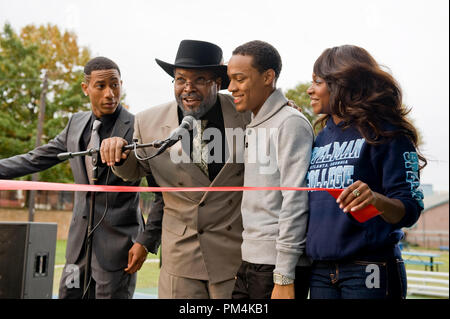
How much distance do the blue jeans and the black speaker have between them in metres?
2.44

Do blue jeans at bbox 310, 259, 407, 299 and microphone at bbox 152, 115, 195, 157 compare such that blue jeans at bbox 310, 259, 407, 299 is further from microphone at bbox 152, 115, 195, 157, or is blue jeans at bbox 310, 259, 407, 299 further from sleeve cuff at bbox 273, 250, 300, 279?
microphone at bbox 152, 115, 195, 157

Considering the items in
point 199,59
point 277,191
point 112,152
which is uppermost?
point 199,59

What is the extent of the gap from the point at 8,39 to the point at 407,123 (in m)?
23.0

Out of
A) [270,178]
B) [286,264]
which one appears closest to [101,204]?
[270,178]

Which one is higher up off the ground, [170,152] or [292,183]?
[170,152]

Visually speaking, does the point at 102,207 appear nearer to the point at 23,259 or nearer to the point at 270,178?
the point at 23,259

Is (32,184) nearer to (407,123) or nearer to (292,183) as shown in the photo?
(292,183)

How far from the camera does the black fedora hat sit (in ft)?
9.39

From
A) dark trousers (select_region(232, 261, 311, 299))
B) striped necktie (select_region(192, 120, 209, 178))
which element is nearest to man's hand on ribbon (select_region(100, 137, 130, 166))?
striped necktie (select_region(192, 120, 209, 178))

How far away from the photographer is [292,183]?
2236 millimetres

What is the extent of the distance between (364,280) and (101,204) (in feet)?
6.24

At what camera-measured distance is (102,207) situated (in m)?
3.22

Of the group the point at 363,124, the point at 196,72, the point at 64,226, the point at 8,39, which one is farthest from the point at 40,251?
the point at 8,39

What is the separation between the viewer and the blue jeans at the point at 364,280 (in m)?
1.99
